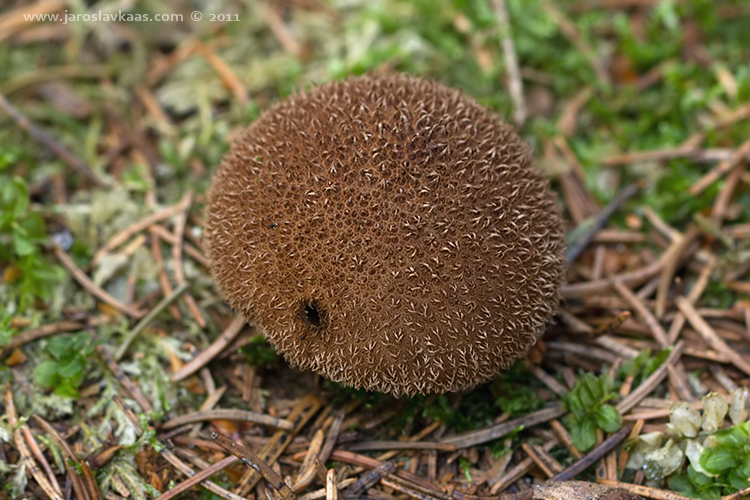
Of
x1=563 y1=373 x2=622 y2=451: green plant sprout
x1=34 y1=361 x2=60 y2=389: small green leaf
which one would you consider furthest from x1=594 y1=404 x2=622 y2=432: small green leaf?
x1=34 y1=361 x2=60 y2=389: small green leaf

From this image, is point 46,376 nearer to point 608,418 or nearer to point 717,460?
point 608,418

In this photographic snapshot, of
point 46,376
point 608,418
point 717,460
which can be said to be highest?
point 46,376

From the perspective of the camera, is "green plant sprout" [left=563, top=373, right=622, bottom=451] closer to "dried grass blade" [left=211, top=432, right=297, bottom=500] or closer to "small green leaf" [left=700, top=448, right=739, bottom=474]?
"small green leaf" [left=700, top=448, right=739, bottom=474]

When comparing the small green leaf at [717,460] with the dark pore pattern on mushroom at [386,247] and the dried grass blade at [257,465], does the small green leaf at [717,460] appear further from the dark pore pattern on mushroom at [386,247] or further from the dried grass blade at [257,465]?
the dried grass blade at [257,465]

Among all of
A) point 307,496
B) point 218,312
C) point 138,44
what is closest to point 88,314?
point 218,312

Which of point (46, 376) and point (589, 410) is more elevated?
point (46, 376)

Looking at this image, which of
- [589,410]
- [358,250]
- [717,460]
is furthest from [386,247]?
[717,460]
